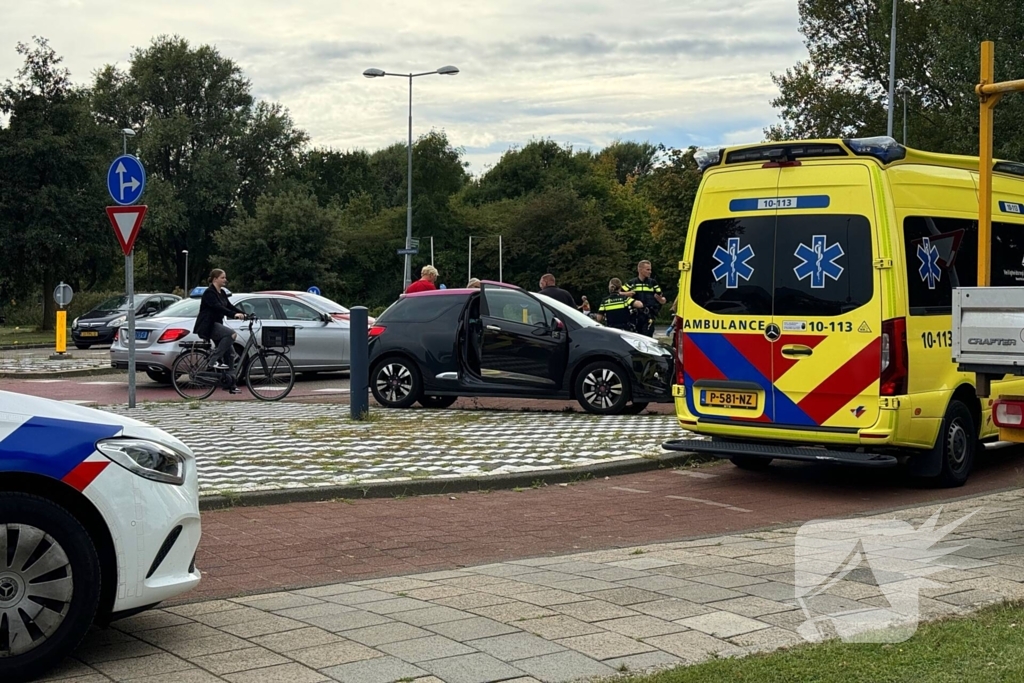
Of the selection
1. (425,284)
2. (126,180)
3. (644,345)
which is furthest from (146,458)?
(425,284)

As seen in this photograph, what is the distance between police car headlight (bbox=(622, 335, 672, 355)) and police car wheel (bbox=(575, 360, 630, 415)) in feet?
1.16

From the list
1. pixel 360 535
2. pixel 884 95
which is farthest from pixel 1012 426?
pixel 884 95

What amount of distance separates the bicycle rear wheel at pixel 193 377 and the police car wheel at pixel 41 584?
12.9 meters

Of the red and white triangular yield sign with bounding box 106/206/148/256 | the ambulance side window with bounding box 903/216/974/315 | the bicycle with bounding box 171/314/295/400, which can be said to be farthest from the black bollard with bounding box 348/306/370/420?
the ambulance side window with bounding box 903/216/974/315

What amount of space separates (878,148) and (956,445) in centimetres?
249

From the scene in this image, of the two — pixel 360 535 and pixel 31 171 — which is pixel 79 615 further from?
pixel 31 171

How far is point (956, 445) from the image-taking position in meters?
9.78

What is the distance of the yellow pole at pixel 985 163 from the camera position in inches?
355

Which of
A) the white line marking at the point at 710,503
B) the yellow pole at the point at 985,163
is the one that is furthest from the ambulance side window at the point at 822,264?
the white line marking at the point at 710,503

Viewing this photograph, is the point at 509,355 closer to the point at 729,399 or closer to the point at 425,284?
the point at 425,284

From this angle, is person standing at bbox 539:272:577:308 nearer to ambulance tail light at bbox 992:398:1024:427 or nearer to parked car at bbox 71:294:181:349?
ambulance tail light at bbox 992:398:1024:427

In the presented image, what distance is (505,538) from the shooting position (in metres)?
7.59

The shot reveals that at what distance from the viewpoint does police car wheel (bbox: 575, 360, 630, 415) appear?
589 inches

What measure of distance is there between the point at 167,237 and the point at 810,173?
237 ft
